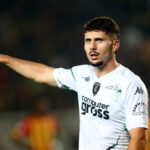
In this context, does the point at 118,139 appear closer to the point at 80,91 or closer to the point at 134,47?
the point at 80,91

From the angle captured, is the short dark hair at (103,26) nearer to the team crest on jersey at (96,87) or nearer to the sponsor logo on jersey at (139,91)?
the team crest on jersey at (96,87)

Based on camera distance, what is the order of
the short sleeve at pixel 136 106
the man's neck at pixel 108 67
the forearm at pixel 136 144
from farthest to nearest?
the man's neck at pixel 108 67
the short sleeve at pixel 136 106
the forearm at pixel 136 144

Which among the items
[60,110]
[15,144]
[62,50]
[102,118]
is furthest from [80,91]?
[62,50]

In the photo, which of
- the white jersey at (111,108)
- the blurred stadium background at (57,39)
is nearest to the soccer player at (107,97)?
the white jersey at (111,108)

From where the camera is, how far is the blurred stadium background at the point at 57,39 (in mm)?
10836

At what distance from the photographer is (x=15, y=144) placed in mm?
8500

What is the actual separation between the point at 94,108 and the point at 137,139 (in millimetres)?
634

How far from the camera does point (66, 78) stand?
4.78 metres

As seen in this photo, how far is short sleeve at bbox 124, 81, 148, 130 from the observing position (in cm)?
393

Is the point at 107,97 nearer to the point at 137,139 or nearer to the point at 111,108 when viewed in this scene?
the point at 111,108

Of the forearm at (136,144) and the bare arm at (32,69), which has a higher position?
the bare arm at (32,69)

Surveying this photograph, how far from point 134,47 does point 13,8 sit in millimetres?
3503

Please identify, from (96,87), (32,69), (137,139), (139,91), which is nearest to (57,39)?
(32,69)

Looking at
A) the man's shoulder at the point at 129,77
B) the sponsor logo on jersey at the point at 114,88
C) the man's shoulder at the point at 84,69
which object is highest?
the man's shoulder at the point at 84,69
